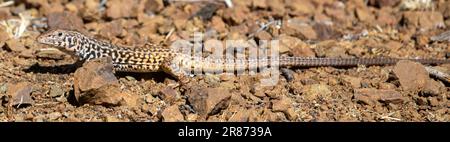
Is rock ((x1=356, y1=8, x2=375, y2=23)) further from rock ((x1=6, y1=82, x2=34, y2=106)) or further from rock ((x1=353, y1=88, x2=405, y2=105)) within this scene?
rock ((x1=6, y1=82, x2=34, y2=106))

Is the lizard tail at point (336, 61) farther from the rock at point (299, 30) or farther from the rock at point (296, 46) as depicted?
the rock at point (299, 30)

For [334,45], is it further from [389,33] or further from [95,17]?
[95,17]

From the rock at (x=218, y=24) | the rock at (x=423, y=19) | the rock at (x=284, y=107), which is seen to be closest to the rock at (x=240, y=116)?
the rock at (x=284, y=107)

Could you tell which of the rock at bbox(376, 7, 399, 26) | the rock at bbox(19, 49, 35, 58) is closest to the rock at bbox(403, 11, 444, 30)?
the rock at bbox(376, 7, 399, 26)
